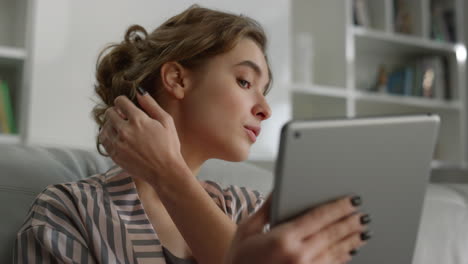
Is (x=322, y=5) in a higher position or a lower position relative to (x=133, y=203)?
higher

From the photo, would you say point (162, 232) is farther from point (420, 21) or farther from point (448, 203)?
point (420, 21)

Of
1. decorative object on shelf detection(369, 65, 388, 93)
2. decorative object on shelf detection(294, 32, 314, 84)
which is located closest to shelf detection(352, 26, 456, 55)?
decorative object on shelf detection(369, 65, 388, 93)

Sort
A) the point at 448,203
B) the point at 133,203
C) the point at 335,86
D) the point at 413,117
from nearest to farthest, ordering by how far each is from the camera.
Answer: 1. the point at 413,117
2. the point at 133,203
3. the point at 448,203
4. the point at 335,86

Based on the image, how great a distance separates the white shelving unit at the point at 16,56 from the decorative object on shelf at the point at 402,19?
7.76 ft

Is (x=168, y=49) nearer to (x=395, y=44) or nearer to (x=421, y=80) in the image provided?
(x=395, y=44)

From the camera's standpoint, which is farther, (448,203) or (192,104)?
(448,203)

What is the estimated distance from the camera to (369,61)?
3.79 meters

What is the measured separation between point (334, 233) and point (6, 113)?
201cm

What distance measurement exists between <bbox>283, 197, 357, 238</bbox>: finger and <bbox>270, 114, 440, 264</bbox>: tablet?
0.01m

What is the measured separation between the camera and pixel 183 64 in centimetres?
112

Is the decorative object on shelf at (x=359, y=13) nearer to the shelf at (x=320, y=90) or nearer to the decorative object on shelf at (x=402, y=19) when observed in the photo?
the decorative object on shelf at (x=402, y=19)

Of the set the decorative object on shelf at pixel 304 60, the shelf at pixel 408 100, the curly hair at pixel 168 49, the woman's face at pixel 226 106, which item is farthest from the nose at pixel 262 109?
the shelf at pixel 408 100

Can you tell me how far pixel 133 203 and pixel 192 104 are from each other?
221mm

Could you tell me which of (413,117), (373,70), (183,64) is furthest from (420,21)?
(413,117)
